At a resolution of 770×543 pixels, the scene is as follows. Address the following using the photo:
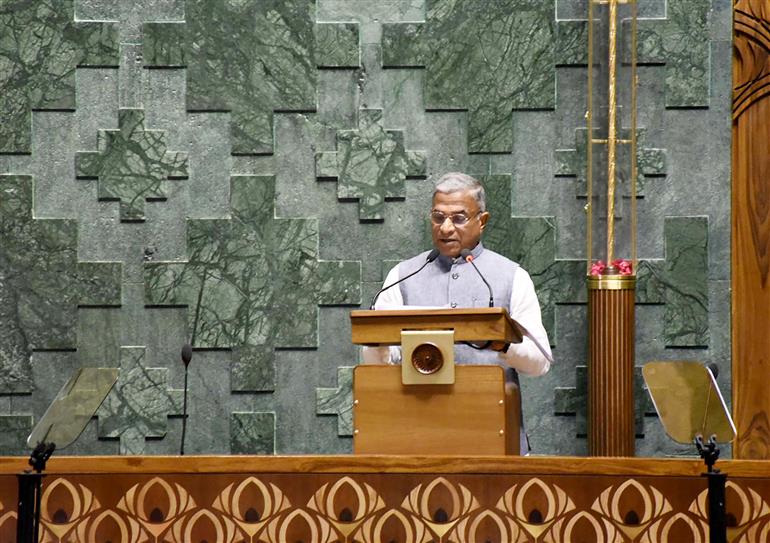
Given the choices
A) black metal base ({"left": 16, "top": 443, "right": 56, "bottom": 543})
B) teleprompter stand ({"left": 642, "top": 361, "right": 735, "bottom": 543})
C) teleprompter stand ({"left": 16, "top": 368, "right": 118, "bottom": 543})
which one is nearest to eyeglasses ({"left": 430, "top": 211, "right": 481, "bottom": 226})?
teleprompter stand ({"left": 642, "top": 361, "right": 735, "bottom": 543})

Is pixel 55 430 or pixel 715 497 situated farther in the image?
pixel 55 430

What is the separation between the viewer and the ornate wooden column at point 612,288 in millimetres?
6172

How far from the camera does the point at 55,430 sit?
4.32 meters

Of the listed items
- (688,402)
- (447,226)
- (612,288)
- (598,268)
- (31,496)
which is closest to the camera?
(31,496)

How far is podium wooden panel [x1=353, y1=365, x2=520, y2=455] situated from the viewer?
4520mm

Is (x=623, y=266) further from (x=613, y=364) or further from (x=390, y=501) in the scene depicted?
(x=390, y=501)

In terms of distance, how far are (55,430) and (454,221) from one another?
6.33ft

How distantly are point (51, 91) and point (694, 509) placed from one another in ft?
13.0

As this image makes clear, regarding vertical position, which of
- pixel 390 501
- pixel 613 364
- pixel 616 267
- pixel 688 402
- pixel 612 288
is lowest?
pixel 390 501

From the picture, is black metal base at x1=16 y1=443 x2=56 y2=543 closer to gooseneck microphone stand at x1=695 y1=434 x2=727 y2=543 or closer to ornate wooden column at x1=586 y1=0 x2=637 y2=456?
gooseneck microphone stand at x1=695 y1=434 x2=727 y2=543

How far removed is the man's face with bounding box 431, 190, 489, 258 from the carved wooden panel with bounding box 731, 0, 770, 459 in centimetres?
181

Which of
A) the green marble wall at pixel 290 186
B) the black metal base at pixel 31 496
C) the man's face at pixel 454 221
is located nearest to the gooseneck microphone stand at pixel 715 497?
the man's face at pixel 454 221

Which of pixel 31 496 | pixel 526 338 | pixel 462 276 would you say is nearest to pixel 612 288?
pixel 462 276

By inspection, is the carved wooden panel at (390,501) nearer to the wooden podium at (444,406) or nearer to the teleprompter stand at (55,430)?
the teleprompter stand at (55,430)
